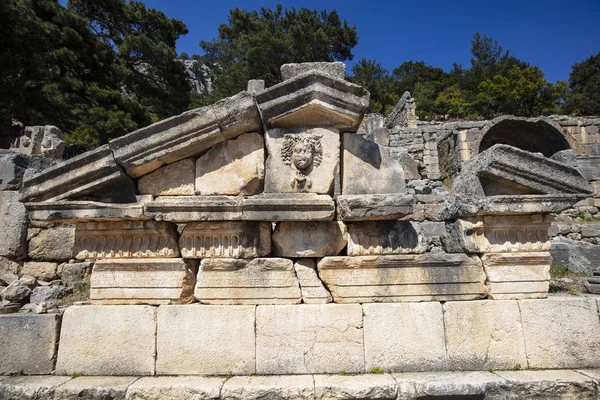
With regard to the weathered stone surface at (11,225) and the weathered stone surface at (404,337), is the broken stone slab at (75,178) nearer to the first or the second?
the weathered stone surface at (11,225)

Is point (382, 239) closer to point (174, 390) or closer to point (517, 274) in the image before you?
point (517, 274)

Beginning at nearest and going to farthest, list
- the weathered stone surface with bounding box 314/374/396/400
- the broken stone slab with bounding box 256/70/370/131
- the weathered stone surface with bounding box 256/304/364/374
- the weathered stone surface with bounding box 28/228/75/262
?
1. the weathered stone surface with bounding box 314/374/396/400
2. the weathered stone surface with bounding box 256/304/364/374
3. the broken stone slab with bounding box 256/70/370/131
4. the weathered stone surface with bounding box 28/228/75/262

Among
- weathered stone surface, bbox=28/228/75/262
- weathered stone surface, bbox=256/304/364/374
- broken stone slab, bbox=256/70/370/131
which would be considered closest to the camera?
weathered stone surface, bbox=256/304/364/374

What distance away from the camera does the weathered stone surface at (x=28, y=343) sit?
3.25 m

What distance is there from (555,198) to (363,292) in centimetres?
207

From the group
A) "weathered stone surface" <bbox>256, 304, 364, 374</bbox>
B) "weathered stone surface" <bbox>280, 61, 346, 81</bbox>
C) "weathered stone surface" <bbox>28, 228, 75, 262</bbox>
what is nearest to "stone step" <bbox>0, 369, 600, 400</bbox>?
"weathered stone surface" <bbox>256, 304, 364, 374</bbox>

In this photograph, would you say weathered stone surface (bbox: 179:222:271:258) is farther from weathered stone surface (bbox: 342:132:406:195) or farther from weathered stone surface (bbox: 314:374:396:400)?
weathered stone surface (bbox: 314:374:396:400)

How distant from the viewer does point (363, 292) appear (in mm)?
3342

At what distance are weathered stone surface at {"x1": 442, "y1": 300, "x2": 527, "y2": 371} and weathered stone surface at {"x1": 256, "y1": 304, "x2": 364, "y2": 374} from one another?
2.96ft

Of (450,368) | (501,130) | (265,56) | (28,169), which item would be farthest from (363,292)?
(265,56)

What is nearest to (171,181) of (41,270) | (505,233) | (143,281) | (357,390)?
(143,281)

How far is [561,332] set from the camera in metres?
3.29

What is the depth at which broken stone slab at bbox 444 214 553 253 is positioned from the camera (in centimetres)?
341

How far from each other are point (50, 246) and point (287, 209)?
422cm
